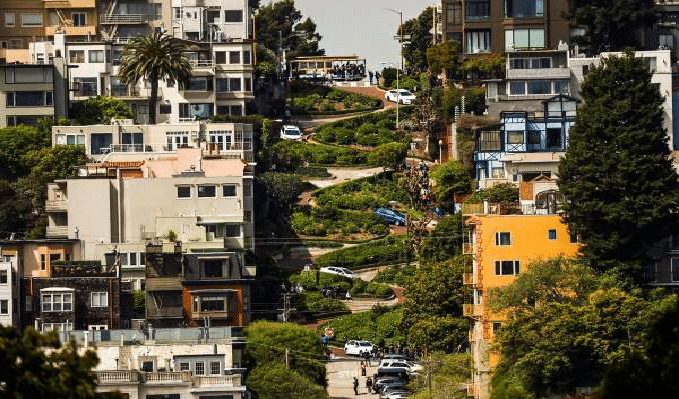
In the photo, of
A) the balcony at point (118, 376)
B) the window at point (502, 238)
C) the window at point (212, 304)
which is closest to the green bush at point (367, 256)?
the window at point (212, 304)

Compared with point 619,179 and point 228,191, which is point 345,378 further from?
point 228,191

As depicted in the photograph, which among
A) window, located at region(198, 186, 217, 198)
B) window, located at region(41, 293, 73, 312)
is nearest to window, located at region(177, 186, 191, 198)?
window, located at region(198, 186, 217, 198)

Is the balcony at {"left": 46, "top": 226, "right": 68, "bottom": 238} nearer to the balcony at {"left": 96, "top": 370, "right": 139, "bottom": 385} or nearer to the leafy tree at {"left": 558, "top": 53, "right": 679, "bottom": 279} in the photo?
the leafy tree at {"left": 558, "top": 53, "right": 679, "bottom": 279}

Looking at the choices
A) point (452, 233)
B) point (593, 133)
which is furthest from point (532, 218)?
point (452, 233)

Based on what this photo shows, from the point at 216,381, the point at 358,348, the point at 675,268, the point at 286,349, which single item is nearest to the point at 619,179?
the point at 675,268

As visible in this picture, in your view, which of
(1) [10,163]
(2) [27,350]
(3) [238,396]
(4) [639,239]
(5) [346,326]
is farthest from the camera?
(1) [10,163]

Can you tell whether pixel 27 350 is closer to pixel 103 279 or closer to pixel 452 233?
pixel 103 279

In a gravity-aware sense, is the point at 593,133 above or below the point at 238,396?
above
